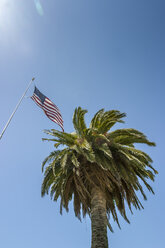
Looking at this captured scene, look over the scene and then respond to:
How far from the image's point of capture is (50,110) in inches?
620

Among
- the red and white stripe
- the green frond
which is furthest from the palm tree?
the red and white stripe

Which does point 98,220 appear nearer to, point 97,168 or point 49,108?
point 97,168

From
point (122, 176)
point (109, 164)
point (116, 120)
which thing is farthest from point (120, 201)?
point (116, 120)

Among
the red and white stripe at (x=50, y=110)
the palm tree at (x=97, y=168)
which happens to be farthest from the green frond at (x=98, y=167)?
the red and white stripe at (x=50, y=110)

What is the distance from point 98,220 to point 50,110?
9032 mm

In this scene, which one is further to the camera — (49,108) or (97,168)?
(49,108)

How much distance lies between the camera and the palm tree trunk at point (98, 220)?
8648mm

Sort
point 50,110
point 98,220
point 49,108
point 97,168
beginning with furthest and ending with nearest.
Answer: point 49,108 → point 50,110 → point 97,168 → point 98,220

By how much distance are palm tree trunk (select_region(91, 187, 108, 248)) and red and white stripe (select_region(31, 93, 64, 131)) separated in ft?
20.8

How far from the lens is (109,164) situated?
1065 cm

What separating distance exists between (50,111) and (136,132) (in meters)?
6.95

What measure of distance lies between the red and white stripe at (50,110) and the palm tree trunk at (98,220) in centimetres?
633

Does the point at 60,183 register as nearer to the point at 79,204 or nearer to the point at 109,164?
the point at 79,204

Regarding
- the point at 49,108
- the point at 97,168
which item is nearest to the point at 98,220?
the point at 97,168
